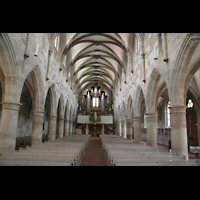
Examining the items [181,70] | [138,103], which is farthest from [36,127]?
[181,70]

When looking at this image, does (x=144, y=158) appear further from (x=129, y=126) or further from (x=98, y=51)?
(x=98, y=51)

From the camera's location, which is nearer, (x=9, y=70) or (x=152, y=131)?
(x=9, y=70)

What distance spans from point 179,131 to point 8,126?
7.88 meters

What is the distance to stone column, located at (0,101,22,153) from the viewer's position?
23.4 feet

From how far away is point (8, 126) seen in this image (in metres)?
7.28

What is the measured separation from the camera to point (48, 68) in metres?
12.2

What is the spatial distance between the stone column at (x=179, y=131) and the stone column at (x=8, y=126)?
7.55 m

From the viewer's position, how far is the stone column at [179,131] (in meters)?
7.14

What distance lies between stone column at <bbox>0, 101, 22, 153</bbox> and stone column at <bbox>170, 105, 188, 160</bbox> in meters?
7.55

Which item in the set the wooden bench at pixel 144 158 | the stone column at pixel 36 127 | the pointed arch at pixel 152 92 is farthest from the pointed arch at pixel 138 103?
the stone column at pixel 36 127

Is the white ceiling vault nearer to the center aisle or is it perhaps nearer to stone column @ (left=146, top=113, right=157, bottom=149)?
stone column @ (left=146, top=113, right=157, bottom=149)

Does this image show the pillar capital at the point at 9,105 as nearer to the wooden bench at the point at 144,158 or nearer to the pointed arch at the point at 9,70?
the pointed arch at the point at 9,70

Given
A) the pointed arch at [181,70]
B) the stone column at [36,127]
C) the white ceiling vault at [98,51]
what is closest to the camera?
the pointed arch at [181,70]
